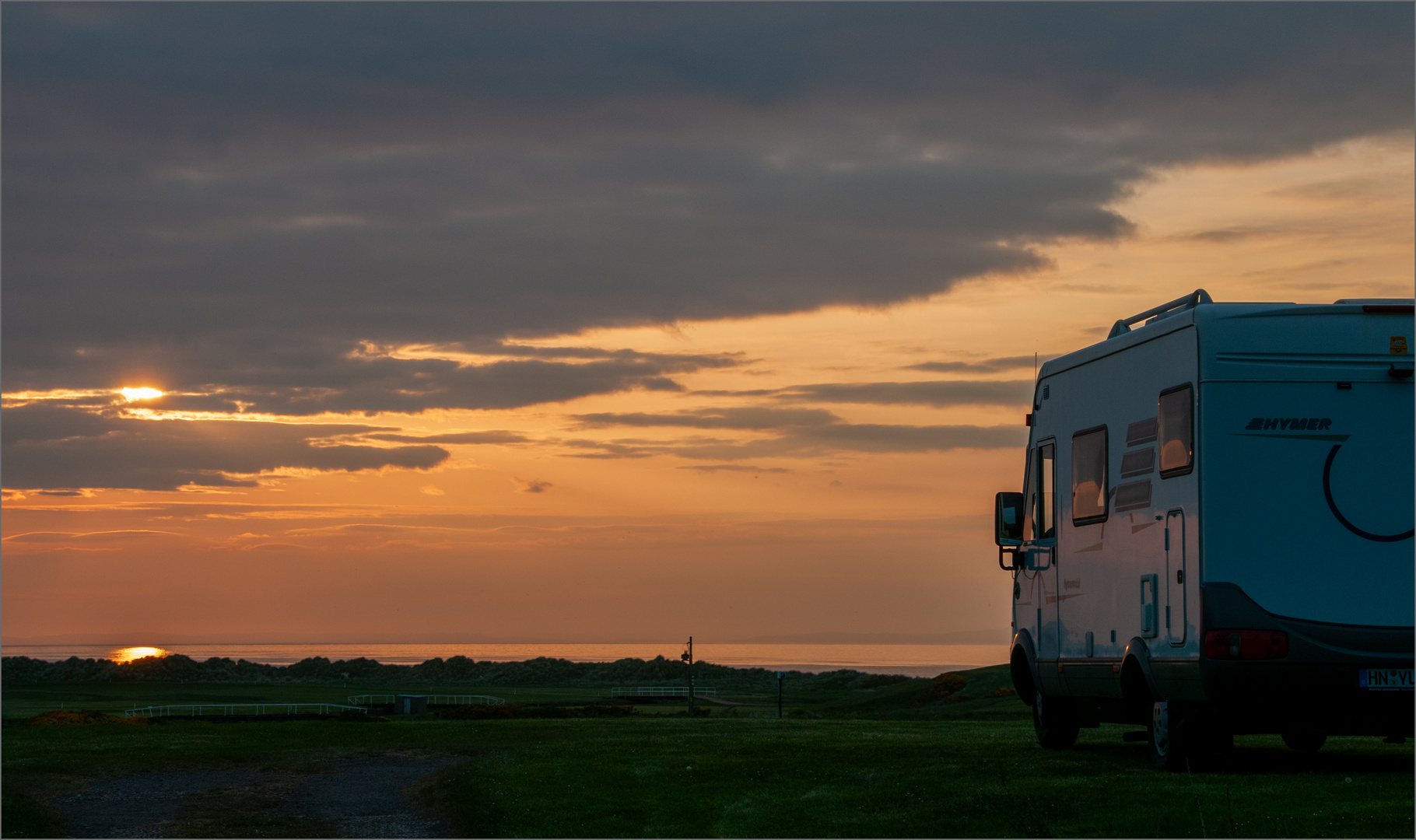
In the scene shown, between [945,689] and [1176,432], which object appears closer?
[1176,432]

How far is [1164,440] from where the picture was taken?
1412cm

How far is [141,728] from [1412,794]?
2295 centimetres

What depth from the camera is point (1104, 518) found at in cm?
1566

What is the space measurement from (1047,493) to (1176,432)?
3.90 m

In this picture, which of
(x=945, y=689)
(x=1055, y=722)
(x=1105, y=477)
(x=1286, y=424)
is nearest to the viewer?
(x=1286, y=424)

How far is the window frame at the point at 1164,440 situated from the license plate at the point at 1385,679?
7.84 ft

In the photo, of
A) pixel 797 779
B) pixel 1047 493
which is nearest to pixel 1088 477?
pixel 1047 493

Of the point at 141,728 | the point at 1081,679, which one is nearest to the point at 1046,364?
the point at 1081,679

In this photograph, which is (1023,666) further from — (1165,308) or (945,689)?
(945,689)

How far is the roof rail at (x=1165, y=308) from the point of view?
14.7 m

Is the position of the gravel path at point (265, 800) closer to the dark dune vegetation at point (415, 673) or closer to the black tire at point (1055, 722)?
the black tire at point (1055, 722)

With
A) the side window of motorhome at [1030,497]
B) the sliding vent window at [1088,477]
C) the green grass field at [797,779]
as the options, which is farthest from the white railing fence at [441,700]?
the sliding vent window at [1088,477]

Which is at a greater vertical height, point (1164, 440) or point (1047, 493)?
point (1164, 440)

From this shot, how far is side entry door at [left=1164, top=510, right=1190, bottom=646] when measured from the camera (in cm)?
1358
